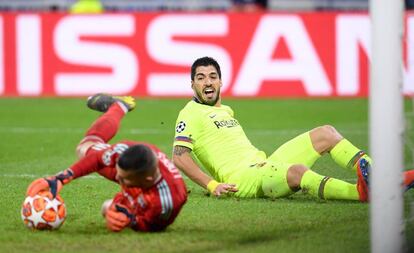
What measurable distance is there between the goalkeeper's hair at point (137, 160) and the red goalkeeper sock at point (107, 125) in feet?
2.65

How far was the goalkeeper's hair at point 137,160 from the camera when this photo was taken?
629cm

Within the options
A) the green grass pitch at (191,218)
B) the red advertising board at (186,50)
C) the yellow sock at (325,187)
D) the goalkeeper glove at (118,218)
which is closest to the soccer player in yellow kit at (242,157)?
the yellow sock at (325,187)

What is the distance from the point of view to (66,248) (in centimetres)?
615

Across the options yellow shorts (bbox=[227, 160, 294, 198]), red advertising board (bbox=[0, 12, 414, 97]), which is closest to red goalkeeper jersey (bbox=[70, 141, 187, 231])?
yellow shorts (bbox=[227, 160, 294, 198])

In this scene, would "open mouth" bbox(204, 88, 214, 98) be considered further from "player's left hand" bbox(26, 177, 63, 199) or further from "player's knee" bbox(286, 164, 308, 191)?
"player's left hand" bbox(26, 177, 63, 199)

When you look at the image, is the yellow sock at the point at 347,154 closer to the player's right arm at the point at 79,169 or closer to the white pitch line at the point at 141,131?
the player's right arm at the point at 79,169

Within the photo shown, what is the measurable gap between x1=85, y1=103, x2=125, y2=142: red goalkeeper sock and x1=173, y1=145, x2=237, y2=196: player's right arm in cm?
78

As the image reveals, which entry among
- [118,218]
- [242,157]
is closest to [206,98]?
[242,157]

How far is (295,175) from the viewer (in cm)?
780

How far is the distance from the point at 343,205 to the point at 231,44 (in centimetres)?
1149

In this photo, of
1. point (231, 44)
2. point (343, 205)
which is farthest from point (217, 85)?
point (231, 44)

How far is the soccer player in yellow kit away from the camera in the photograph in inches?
307

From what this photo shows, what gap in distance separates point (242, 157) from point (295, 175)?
614 mm

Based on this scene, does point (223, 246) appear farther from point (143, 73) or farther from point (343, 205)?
point (143, 73)
